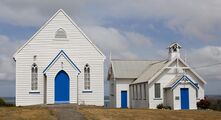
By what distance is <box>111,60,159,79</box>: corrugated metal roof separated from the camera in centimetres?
5462

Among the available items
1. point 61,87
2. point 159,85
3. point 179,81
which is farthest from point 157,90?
point 61,87

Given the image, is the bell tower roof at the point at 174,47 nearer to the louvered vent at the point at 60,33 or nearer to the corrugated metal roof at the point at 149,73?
the corrugated metal roof at the point at 149,73

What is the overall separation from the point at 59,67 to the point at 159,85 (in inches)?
476

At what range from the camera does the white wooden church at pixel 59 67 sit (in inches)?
1656

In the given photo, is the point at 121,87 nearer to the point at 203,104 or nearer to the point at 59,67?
the point at 203,104

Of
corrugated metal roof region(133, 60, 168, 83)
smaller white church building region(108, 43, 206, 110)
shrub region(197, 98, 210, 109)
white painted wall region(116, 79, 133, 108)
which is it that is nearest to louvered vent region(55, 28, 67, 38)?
smaller white church building region(108, 43, 206, 110)

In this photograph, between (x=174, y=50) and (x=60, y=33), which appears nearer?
(x=60, y=33)

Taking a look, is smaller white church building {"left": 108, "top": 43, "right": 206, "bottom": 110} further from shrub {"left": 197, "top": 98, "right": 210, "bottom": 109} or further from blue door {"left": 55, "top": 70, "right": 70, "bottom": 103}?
blue door {"left": 55, "top": 70, "right": 70, "bottom": 103}

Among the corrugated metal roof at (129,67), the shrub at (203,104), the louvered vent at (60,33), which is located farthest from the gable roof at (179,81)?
the louvered vent at (60,33)

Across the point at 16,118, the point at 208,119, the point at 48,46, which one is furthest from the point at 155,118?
the point at 48,46

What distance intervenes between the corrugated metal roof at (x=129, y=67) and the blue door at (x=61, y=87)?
1267 centimetres

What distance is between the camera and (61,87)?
42.1m

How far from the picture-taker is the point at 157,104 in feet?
156

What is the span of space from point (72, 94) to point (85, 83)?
2.32 meters
